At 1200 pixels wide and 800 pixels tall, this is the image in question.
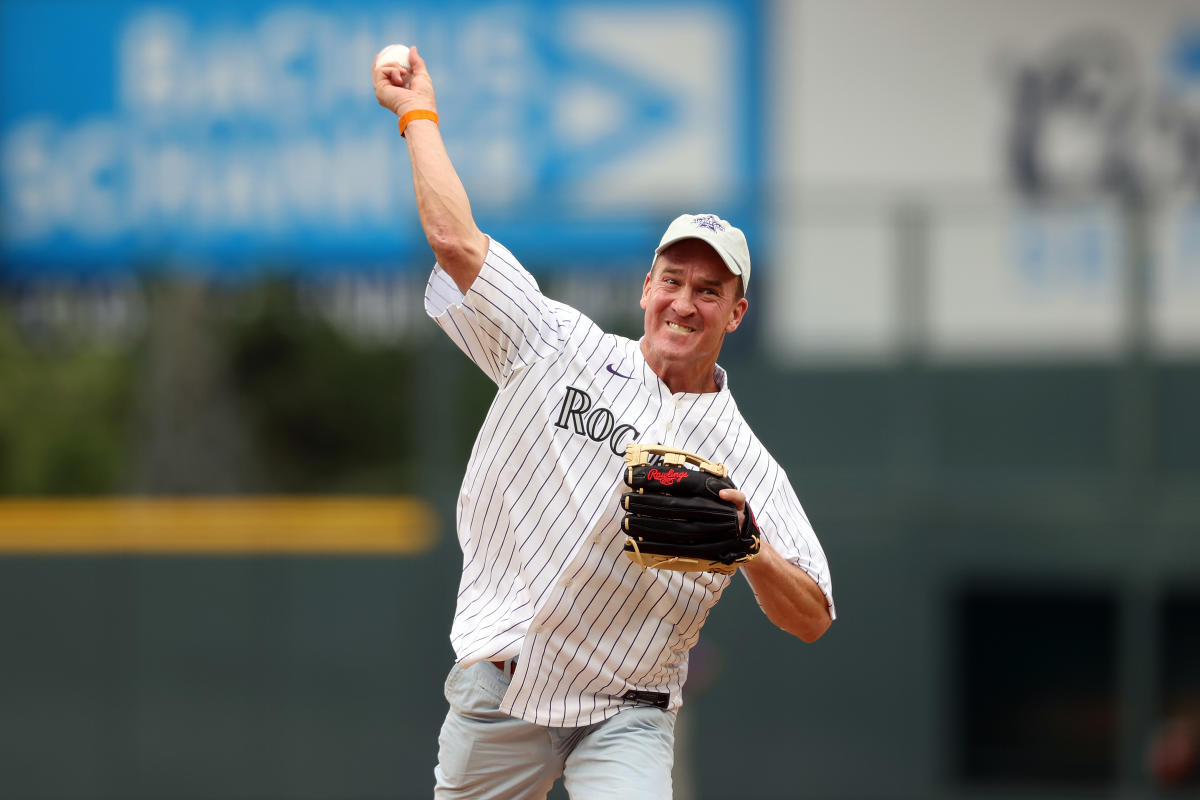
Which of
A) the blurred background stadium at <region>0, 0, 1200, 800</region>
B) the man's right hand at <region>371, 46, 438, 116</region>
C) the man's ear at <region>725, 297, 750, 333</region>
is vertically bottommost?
the blurred background stadium at <region>0, 0, 1200, 800</region>

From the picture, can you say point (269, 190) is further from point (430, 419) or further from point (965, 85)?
point (965, 85)

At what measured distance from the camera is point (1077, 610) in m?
9.95

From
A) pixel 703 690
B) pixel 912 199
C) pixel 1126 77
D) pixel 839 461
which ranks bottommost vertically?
pixel 703 690

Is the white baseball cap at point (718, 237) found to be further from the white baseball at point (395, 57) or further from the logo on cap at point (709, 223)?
the white baseball at point (395, 57)

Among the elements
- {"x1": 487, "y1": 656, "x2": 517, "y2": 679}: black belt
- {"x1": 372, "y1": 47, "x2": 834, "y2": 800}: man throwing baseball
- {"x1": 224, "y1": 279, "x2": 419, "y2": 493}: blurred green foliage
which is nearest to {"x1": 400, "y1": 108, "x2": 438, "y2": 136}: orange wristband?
{"x1": 372, "y1": 47, "x2": 834, "y2": 800}: man throwing baseball

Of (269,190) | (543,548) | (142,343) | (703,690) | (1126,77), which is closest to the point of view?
(543,548)

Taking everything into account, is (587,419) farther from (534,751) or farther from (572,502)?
(534,751)

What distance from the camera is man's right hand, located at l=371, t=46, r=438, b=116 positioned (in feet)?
12.2

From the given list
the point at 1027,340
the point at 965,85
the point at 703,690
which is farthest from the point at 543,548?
the point at 965,85

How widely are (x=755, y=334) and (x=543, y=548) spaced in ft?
21.3

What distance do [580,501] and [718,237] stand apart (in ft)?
2.25

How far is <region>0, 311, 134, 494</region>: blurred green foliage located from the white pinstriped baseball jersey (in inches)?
365

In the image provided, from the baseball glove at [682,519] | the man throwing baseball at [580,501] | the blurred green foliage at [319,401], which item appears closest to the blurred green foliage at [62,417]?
the blurred green foliage at [319,401]

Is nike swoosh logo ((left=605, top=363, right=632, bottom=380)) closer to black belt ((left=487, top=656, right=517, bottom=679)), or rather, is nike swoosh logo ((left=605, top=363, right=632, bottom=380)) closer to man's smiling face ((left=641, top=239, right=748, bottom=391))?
man's smiling face ((left=641, top=239, right=748, bottom=391))
